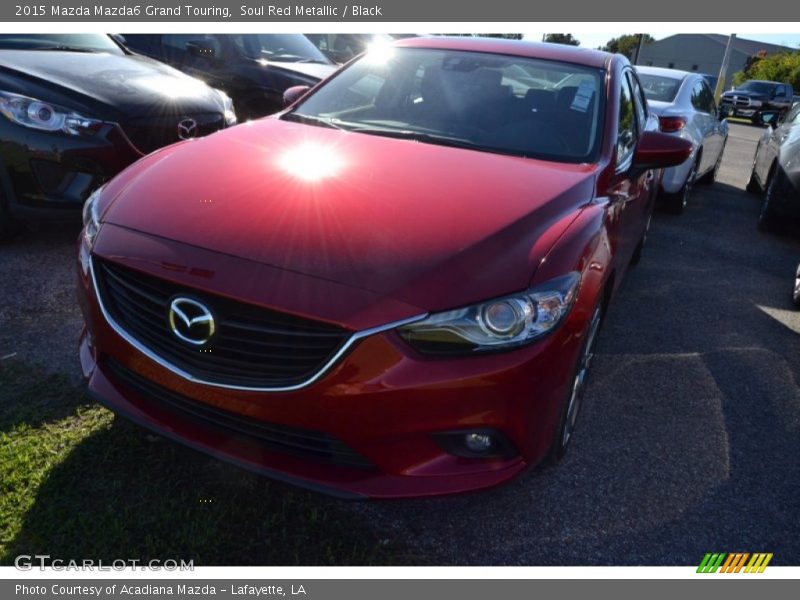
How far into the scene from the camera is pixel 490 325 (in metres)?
1.87

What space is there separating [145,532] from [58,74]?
3.36 m

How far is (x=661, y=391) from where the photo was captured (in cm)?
331

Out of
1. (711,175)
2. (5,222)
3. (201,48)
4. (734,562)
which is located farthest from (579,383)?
(711,175)

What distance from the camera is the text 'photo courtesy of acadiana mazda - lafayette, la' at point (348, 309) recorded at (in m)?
1.83

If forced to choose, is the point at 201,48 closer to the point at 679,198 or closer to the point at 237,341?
the point at 679,198

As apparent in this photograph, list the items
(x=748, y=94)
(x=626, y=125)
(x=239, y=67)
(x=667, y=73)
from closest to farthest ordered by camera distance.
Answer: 1. (x=626, y=125)
2. (x=239, y=67)
3. (x=667, y=73)
4. (x=748, y=94)

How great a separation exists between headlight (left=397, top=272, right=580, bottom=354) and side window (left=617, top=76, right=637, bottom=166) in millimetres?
1379

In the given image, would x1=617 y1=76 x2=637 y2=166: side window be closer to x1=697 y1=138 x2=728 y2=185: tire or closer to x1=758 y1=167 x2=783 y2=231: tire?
x1=758 y1=167 x2=783 y2=231: tire

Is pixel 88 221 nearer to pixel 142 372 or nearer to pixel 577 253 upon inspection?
pixel 142 372

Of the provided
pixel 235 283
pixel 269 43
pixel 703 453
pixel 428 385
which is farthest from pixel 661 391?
pixel 269 43

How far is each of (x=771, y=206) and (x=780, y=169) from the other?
1.40 ft

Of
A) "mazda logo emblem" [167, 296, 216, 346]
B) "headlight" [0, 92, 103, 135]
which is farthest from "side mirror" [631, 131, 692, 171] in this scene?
"headlight" [0, 92, 103, 135]

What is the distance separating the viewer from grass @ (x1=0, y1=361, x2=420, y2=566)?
6.81ft

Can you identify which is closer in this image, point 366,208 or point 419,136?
point 366,208
